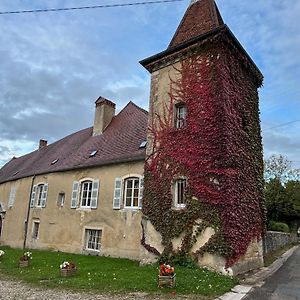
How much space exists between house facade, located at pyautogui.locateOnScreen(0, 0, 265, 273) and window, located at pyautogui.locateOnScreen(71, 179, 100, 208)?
0.17 ft

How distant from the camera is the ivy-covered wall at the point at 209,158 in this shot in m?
10.1

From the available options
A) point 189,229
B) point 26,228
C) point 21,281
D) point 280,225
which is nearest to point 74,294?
point 21,281

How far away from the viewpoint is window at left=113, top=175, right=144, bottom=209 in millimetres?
13717

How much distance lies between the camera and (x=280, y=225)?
2861 cm

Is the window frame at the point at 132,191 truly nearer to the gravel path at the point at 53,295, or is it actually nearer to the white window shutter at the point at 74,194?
the white window shutter at the point at 74,194

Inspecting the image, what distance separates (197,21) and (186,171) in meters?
6.74

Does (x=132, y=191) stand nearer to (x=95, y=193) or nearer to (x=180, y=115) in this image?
(x=95, y=193)

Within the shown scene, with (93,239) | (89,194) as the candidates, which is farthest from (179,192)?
(89,194)

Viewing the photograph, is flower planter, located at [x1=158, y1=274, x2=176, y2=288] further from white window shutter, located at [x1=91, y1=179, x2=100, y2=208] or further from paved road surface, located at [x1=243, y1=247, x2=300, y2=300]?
white window shutter, located at [x1=91, y1=179, x2=100, y2=208]

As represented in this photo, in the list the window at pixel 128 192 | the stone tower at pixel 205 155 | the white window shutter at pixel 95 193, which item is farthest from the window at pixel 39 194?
the stone tower at pixel 205 155

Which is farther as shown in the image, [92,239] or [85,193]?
[85,193]

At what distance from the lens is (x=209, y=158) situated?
34.7ft

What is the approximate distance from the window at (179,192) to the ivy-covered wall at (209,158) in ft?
0.62

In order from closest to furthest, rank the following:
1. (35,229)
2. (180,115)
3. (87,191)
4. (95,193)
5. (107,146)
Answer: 1. (180,115)
2. (95,193)
3. (87,191)
4. (107,146)
5. (35,229)
